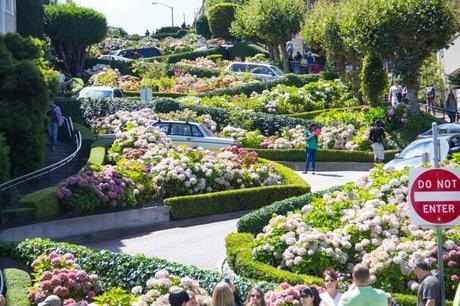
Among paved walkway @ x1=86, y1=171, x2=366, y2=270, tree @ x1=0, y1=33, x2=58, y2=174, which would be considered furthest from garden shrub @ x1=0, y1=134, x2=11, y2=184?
paved walkway @ x1=86, y1=171, x2=366, y2=270

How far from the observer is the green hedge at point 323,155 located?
103ft

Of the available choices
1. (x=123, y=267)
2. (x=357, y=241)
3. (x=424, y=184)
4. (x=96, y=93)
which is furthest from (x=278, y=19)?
(x=424, y=184)

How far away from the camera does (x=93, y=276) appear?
1490 cm

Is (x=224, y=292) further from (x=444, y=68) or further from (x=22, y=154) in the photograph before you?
(x=444, y=68)

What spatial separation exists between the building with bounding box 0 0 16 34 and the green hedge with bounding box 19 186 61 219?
14.0 m

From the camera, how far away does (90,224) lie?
2112 cm

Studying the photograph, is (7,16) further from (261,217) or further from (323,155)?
(261,217)

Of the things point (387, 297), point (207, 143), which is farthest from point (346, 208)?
point (207, 143)

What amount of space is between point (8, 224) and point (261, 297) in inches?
387

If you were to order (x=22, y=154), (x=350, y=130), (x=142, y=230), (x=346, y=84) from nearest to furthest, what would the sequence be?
(x=142, y=230)
(x=22, y=154)
(x=350, y=130)
(x=346, y=84)

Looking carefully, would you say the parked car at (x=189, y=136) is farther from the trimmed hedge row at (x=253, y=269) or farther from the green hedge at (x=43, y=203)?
the trimmed hedge row at (x=253, y=269)

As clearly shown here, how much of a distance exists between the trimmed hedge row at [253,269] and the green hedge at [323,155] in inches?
522

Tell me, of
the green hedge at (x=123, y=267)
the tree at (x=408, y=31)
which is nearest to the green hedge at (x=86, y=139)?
the tree at (x=408, y=31)

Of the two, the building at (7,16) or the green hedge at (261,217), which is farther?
the building at (7,16)
